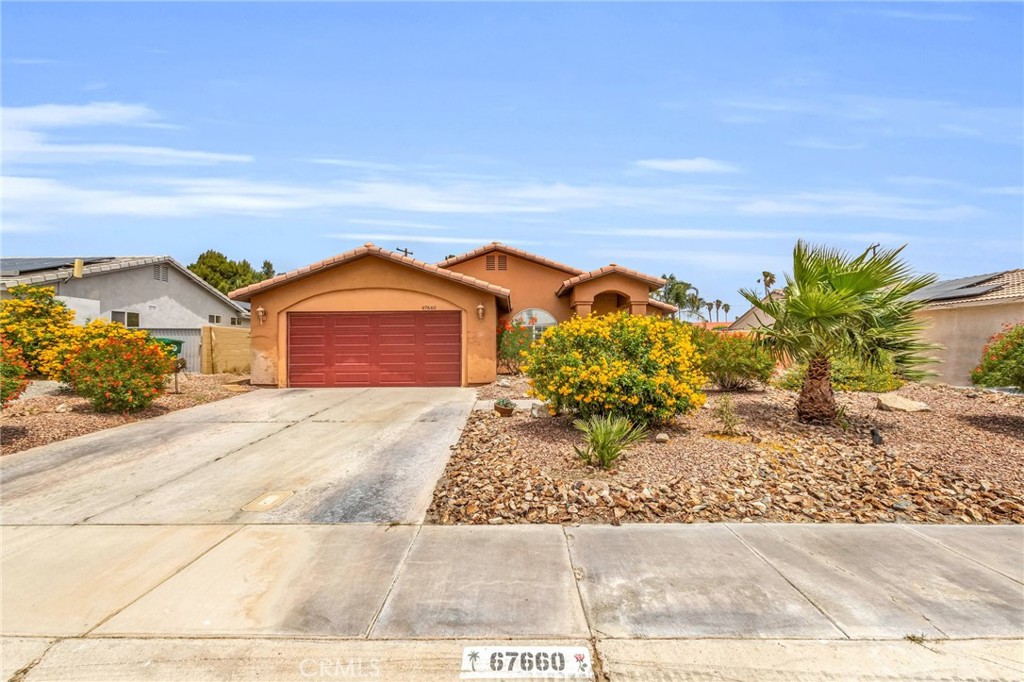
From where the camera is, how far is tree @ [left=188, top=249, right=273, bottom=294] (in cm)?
4678

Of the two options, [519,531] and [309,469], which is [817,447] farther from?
[309,469]

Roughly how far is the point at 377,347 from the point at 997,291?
2230 cm

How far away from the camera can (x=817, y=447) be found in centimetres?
821

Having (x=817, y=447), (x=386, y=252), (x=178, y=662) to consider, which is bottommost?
(x=178, y=662)

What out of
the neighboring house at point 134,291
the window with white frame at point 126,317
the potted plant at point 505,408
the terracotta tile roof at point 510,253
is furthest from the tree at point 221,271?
the potted plant at point 505,408

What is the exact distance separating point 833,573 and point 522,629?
9.18 feet

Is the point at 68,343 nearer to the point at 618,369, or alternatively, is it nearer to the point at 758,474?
the point at 618,369

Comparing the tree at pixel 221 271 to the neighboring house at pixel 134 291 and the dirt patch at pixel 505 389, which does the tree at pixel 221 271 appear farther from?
the dirt patch at pixel 505 389

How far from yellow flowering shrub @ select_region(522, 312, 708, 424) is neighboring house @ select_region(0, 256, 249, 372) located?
19.0 metres

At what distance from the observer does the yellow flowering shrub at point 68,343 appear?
14134 millimetres

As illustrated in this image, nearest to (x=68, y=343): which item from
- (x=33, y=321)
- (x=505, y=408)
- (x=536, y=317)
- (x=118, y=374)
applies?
(x=33, y=321)

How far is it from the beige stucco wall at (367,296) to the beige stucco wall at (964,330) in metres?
15.8

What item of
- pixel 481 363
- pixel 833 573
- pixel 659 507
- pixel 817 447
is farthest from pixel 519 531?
pixel 481 363

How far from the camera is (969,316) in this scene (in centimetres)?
1983
